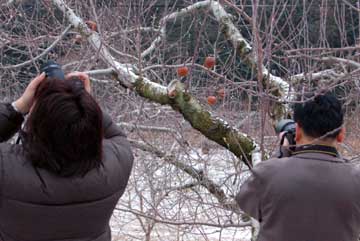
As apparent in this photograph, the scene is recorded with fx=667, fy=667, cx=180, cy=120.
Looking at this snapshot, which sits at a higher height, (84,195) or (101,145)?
(101,145)

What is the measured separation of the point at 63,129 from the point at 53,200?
0.64 ft

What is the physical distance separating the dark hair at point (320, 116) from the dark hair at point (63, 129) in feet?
2.03

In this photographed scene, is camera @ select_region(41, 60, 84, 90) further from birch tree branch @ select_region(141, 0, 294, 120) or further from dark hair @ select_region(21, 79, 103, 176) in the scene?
birch tree branch @ select_region(141, 0, 294, 120)

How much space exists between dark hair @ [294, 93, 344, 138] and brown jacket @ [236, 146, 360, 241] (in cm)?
8

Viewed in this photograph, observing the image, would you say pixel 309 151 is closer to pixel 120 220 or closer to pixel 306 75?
pixel 306 75

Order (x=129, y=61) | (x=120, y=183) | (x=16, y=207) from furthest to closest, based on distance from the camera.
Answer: (x=129, y=61), (x=120, y=183), (x=16, y=207)

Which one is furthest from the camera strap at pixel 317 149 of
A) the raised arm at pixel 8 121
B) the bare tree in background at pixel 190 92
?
the raised arm at pixel 8 121

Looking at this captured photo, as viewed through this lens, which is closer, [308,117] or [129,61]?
[308,117]

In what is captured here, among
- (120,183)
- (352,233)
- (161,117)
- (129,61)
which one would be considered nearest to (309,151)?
(352,233)

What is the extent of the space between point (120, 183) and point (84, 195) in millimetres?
127

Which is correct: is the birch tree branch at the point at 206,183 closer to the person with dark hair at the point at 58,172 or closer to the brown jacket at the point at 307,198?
the brown jacket at the point at 307,198

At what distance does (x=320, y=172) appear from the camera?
6.33ft

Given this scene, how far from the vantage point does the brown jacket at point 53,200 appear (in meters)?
1.75

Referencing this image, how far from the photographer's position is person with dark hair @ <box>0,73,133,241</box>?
5.74 ft
